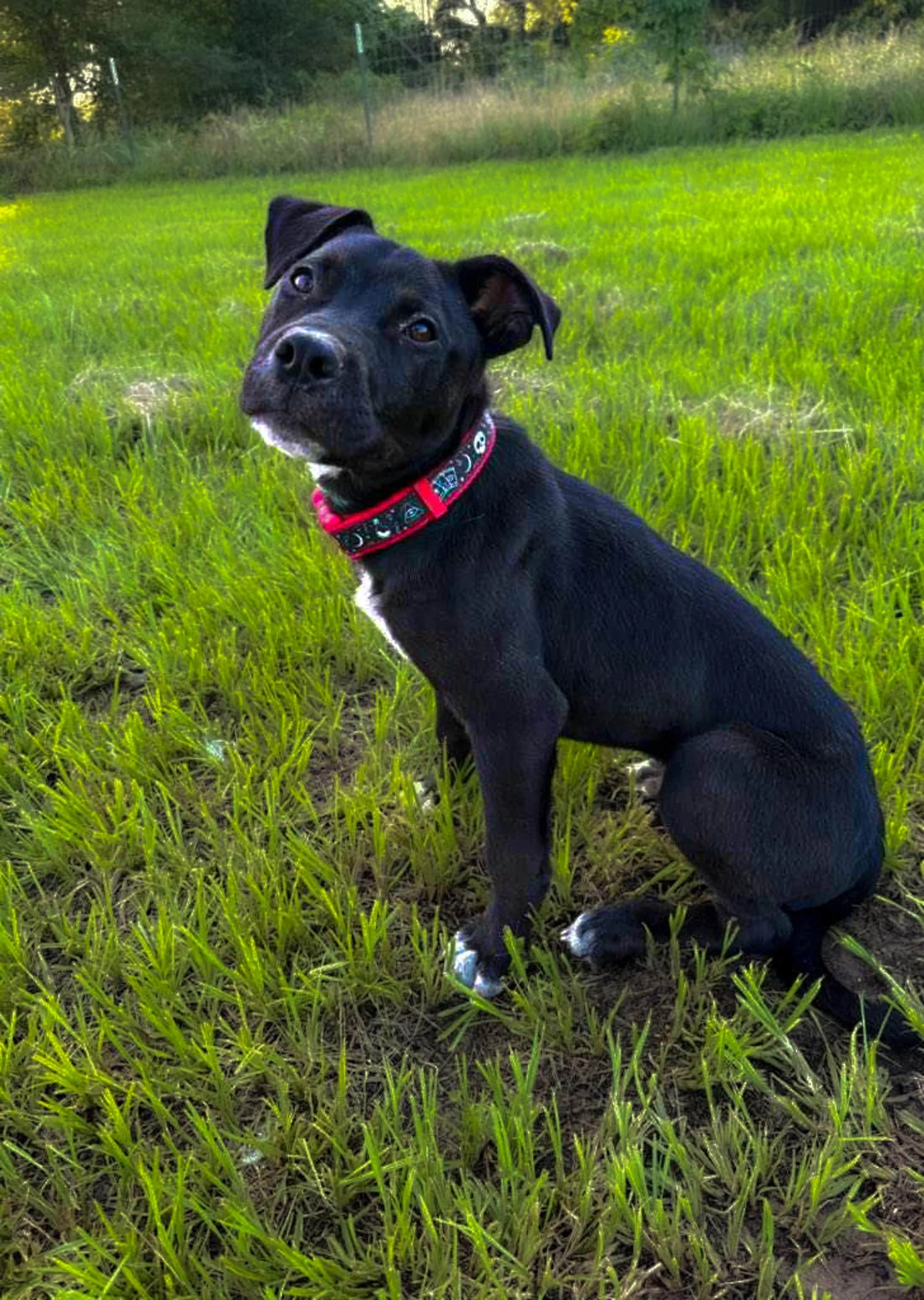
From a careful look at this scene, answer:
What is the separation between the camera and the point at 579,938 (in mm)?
1891

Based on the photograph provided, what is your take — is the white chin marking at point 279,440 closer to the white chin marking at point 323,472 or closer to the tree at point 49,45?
the white chin marking at point 323,472

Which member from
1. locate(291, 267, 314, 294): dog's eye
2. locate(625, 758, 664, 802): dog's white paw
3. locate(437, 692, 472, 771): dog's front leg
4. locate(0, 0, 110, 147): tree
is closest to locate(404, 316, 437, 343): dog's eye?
locate(291, 267, 314, 294): dog's eye

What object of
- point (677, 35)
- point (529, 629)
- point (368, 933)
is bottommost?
point (368, 933)

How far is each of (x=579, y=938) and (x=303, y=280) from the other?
1603 millimetres

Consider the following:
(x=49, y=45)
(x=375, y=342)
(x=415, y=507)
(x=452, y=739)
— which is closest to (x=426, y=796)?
(x=452, y=739)

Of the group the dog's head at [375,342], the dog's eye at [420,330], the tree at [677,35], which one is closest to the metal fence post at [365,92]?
the tree at [677,35]

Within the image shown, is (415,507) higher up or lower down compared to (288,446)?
lower down

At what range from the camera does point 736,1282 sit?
1357mm

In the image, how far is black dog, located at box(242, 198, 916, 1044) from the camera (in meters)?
1.76

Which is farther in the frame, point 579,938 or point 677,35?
point 677,35

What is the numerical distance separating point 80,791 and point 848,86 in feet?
65.6

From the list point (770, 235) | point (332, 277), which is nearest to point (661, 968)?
point (332, 277)

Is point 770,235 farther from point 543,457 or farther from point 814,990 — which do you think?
point 814,990

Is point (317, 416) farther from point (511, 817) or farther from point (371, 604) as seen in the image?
point (511, 817)
